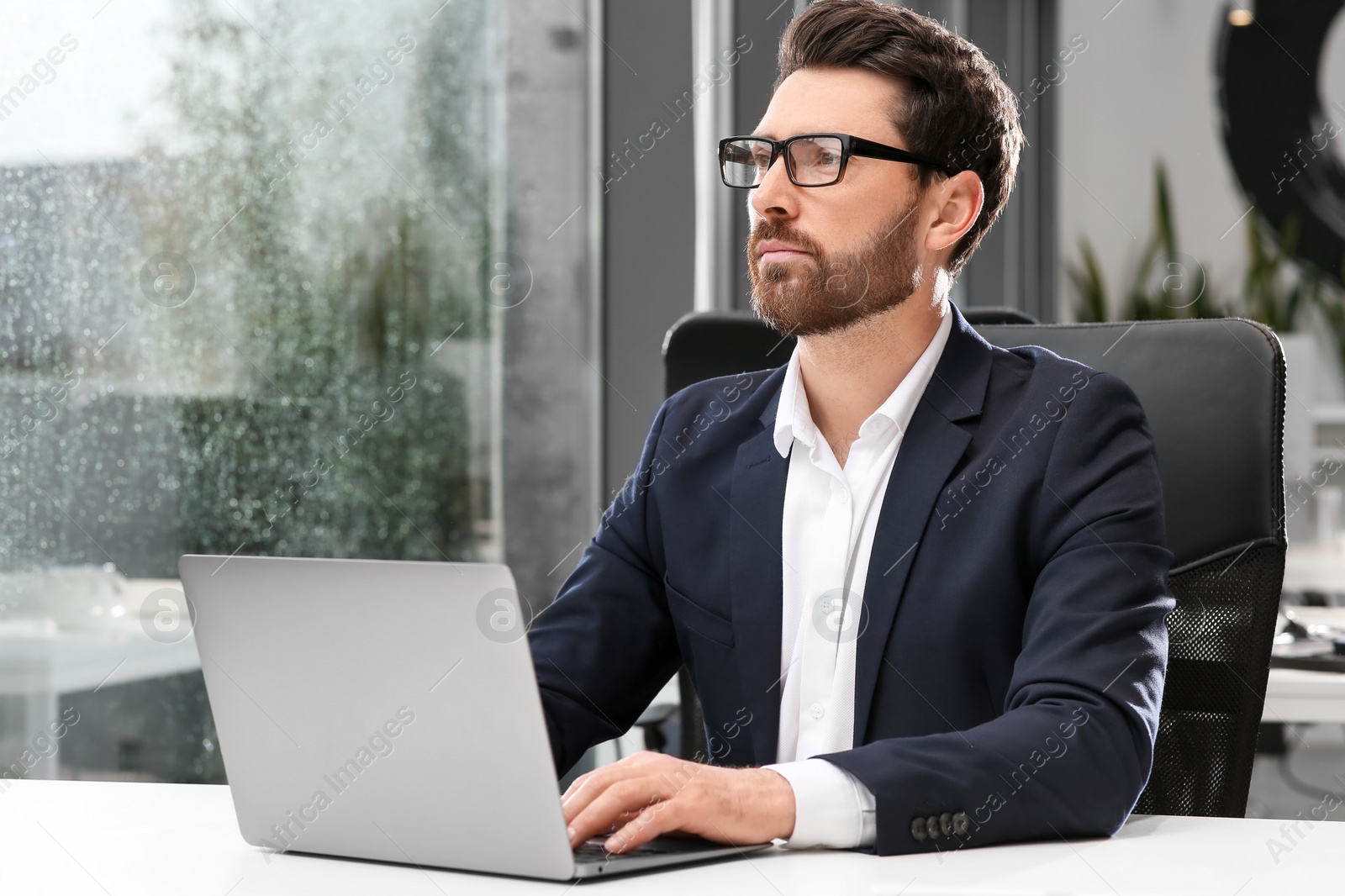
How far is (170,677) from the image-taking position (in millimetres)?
1746

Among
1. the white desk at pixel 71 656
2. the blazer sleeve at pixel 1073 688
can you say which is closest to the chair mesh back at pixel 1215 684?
the blazer sleeve at pixel 1073 688

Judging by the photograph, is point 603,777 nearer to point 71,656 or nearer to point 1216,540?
point 1216,540

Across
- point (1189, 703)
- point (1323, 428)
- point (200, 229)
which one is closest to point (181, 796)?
point (200, 229)

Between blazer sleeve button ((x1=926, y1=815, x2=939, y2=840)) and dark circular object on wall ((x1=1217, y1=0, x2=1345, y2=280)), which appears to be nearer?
blazer sleeve button ((x1=926, y1=815, x2=939, y2=840))

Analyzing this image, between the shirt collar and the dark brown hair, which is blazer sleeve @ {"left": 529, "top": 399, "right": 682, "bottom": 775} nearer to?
the shirt collar

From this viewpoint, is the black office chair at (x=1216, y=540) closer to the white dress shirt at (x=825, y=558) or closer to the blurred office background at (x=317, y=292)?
the white dress shirt at (x=825, y=558)

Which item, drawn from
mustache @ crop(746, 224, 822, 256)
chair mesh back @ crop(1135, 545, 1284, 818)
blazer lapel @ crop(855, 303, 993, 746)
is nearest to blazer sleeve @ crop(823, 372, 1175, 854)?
blazer lapel @ crop(855, 303, 993, 746)

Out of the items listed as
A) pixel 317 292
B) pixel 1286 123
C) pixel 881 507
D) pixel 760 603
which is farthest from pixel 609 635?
pixel 1286 123

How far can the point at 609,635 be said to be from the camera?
1.36 metres

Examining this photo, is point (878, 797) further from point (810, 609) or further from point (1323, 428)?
point (1323, 428)

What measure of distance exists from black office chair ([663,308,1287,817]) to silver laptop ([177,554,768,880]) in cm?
68

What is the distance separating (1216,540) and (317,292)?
4.20 ft

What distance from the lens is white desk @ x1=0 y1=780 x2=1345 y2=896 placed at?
30.9 inches

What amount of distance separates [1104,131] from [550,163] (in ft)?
11.7
